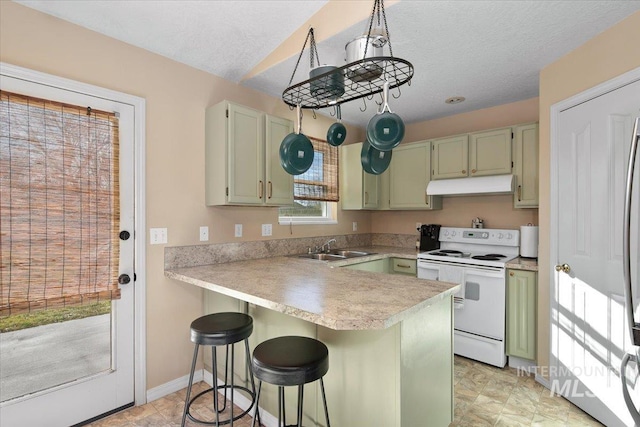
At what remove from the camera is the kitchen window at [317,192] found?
352 cm

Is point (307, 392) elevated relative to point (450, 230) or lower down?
lower down

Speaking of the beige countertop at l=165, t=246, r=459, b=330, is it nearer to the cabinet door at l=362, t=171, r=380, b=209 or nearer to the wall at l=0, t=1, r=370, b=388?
the wall at l=0, t=1, r=370, b=388

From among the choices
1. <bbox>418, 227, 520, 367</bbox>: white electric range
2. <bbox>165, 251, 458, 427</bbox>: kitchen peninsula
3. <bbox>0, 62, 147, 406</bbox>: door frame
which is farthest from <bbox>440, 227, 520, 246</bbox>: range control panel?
<bbox>0, 62, 147, 406</bbox>: door frame

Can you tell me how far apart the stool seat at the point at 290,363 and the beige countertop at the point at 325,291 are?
0.20m

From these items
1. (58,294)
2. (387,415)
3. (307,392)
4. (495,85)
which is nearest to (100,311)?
(58,294)

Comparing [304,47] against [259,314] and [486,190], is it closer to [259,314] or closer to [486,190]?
[259,314]

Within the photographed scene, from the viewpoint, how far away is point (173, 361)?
8.19 feet

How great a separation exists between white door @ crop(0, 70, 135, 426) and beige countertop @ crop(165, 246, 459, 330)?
416 mm

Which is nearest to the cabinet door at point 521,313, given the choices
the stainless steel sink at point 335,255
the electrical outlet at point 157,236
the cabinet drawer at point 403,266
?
the cabinet drawer at point 403,266

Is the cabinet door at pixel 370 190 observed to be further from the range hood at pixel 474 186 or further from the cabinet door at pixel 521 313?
the cabinet door at pixel 521 313

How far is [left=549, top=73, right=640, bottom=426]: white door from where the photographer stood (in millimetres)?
1934

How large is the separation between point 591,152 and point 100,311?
3.32 metres

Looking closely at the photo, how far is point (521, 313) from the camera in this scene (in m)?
Answer: 2.77

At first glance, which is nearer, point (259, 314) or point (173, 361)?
point (259, 314)
